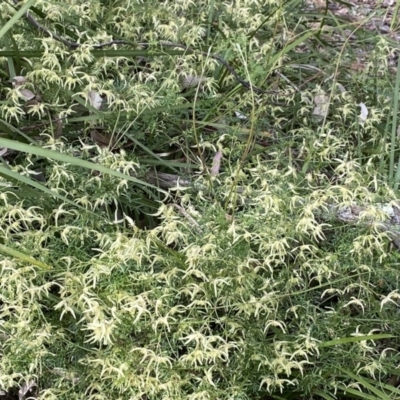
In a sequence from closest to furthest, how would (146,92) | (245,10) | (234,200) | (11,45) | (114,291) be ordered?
(114,291)
(234,200)
(146,92)
(11,45)
(245,10)

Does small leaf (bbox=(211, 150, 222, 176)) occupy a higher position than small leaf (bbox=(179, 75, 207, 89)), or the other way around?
small leaf (bbox=(179, 75, 207, 89))

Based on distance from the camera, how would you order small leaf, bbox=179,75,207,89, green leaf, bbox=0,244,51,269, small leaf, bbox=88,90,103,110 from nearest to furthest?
green leaf, bbox=0,244,51,269
small leaf, bbox=88,90,103,110
small leaf, bbox=179,75,207,89

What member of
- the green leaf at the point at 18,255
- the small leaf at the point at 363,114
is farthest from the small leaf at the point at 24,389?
the small leaf at the point at 363,114

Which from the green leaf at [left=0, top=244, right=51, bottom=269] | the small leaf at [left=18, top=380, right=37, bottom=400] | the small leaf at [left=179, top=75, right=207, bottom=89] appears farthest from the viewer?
the small leaf at [left=179, top=75, right=207, bottom=89]

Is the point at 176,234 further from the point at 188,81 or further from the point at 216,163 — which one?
the point at 188,81

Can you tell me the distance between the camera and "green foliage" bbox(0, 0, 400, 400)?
98 centimetres

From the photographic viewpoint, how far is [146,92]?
1.29 meters

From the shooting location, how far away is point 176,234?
40.5 inches

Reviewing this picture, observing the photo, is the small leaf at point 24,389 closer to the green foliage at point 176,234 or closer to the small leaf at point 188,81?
the green foliage at point 176,234

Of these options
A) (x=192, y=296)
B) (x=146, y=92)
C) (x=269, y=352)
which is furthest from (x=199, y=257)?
(x=146, y=92)

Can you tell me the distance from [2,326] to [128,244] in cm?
25

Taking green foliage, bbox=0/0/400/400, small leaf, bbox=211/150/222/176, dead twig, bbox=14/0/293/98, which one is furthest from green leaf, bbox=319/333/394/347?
dead twig, bbox=14/0/293/98

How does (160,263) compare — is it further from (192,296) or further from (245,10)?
(245,10)

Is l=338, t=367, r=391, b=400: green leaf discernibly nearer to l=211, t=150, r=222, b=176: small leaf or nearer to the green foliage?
the green foliage
